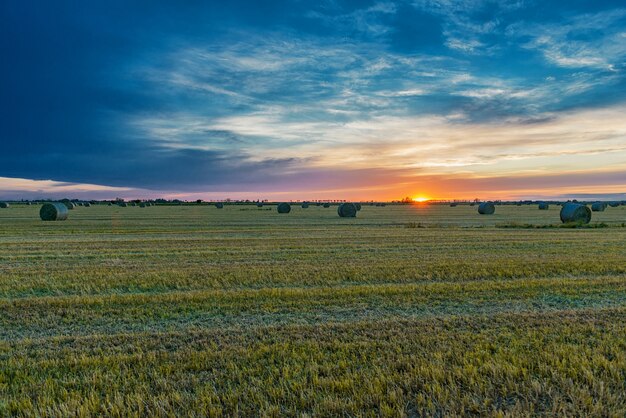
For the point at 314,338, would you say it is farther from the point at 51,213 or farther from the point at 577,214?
the point at 51,213

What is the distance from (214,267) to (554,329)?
1001cm

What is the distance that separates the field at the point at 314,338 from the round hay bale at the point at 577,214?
25.6 m

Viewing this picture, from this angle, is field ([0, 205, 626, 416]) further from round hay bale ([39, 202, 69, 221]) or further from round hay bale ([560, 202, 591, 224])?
round hay bale ([39, 202, 69, 221])

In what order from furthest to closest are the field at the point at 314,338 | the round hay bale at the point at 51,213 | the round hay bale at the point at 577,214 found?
the round hay bale at the point at 51,213
the round hay bale at the point at 577,214
the field at the point at 314,338

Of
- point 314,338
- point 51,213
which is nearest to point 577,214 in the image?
point 314,338

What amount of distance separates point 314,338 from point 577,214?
3775cm

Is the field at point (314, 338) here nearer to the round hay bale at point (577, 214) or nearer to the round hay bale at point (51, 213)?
the round hay bale at point (577, 214)

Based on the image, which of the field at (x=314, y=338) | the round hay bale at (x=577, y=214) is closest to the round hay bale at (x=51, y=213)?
the field at (x=314, y=338)

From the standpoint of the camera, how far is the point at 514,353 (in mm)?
6168

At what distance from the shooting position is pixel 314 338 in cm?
696

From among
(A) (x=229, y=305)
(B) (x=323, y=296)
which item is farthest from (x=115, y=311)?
(B) (x=323, y=296)

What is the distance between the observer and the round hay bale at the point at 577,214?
121 ft

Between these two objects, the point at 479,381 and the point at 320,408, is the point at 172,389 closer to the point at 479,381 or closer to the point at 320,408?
the point at 320,408

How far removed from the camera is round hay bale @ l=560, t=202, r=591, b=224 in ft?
121
